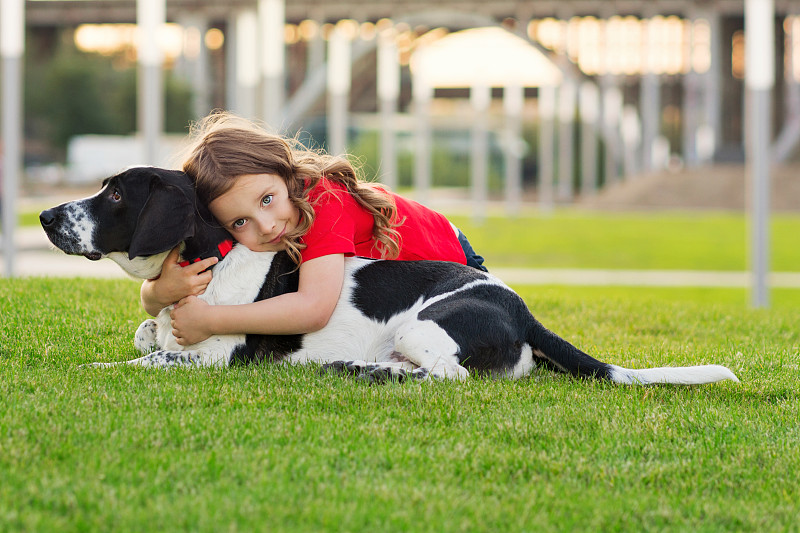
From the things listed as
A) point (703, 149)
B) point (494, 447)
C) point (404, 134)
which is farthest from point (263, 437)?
point (703, 149)

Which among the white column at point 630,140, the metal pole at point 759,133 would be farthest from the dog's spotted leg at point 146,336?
the white column at point 630,140

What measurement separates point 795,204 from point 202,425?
53.4 metres

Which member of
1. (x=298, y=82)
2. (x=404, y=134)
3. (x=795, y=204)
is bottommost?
(x=795, y=204)

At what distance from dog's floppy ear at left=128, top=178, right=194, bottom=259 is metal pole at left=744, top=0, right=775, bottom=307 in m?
9.56

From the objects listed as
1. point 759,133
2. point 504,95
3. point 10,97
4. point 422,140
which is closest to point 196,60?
point 504,95

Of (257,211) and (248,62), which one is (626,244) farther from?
(257,211)

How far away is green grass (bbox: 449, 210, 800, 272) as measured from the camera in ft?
70.8

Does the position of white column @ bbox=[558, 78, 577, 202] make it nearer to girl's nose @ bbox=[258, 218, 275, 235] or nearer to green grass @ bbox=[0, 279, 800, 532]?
girl's nose @ bbox=[258, 218, 275, 235]

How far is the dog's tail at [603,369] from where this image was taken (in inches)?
172

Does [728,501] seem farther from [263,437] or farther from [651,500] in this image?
[263,437]

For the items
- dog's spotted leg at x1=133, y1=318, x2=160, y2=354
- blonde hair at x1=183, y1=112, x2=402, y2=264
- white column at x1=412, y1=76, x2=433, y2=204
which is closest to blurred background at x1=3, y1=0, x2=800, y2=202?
white column at x1=412, y1=76, x2=433, y2=204

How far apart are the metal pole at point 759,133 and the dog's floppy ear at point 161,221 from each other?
9.56 m

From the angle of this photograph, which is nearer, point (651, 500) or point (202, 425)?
point (651, 500)

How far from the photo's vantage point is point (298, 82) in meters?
88.9
